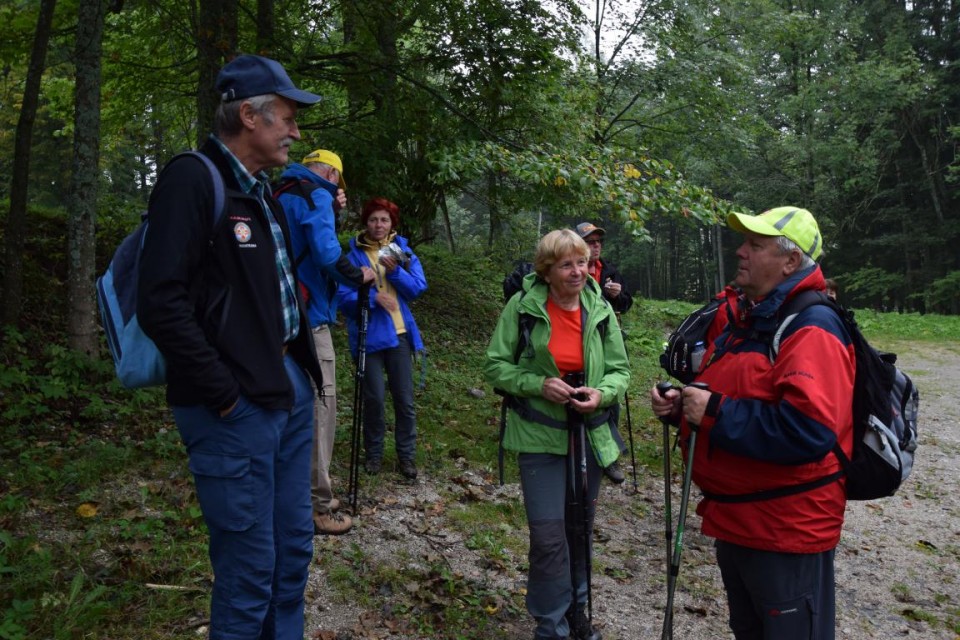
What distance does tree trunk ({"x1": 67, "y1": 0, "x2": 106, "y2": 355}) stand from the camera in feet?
20.7

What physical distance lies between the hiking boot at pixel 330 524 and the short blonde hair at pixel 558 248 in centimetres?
252

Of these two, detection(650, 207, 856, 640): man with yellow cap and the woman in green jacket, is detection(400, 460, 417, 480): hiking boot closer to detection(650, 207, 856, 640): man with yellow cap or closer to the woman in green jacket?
the woman in green jacket

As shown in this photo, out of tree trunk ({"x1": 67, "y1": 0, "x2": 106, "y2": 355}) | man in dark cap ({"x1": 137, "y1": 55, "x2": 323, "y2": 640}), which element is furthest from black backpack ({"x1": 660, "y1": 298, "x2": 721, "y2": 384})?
tree trunk ({"x1": 67, "y1": 0, "x2": 106, "y2": 355})

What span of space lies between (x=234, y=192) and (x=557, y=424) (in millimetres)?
2047

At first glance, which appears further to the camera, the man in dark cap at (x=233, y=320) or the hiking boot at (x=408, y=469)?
the hiking boot at (x=408, y=469)

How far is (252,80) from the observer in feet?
8.70

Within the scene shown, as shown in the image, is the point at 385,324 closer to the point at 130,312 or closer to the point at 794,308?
the point at 130,312

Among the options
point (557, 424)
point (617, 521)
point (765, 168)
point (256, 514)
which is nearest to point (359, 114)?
point (617, 521)

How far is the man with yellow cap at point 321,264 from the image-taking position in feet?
15.2

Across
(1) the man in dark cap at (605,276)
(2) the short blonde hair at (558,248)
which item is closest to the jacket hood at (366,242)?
(1) the man in dark cap at (605,276)

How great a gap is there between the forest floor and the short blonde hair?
2.22 metres

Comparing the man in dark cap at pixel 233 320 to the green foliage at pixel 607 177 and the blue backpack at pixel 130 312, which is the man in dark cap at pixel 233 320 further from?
the green foliage at pixel 607 177

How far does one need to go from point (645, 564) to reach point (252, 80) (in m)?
4.46

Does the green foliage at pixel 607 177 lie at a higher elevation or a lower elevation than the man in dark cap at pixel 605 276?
higher
